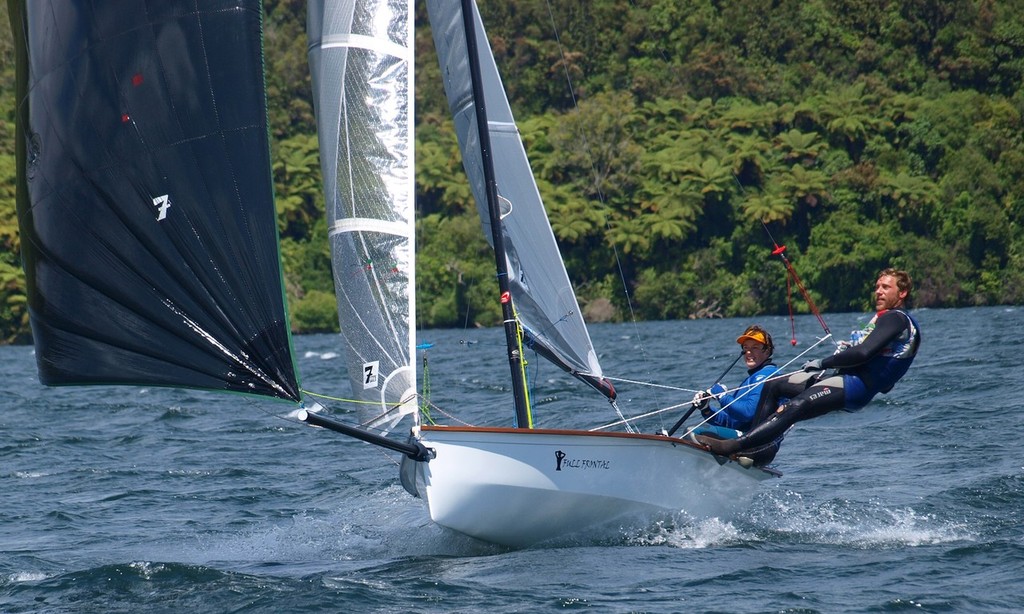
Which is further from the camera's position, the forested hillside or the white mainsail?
the forested hillside

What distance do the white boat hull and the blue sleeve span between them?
0.58 m

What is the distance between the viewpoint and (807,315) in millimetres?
40906

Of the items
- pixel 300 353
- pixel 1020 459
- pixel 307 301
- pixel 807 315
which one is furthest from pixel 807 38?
pixel 1020 459

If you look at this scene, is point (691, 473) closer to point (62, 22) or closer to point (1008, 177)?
point (62, 22)

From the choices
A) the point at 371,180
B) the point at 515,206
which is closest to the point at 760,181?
the point at 515,206

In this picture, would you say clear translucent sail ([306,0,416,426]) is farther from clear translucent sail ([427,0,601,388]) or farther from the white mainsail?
clear translucent sail ([427,0,601,388])

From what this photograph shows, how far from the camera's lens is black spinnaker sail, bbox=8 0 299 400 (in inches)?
283

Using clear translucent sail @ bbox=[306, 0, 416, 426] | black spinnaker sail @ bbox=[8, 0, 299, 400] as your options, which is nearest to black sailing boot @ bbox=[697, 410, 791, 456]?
clear translucent sail @ bbox=[306, 0, 416, 426]

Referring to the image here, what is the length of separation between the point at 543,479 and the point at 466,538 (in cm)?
74

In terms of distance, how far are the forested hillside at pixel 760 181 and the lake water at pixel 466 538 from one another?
82.6ft

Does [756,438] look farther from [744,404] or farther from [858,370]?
[858,370]

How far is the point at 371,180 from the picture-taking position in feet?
27.3

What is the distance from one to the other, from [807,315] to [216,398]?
25.3 m

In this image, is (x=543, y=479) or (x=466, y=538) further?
(x=466, y=538)
